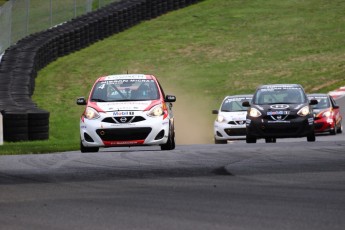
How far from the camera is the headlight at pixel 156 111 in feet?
69.2

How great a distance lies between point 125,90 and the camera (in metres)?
22.5

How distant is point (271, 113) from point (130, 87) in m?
3.77

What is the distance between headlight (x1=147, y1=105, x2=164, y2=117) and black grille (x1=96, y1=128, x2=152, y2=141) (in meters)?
0.34

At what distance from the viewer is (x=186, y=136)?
33469 mm

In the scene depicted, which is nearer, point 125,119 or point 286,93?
point 125,119

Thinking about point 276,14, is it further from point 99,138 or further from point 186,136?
point 99,138

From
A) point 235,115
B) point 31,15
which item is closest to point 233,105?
point 235,115

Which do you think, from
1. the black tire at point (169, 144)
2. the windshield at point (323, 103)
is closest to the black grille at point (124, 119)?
the black tire at point (169, 144)

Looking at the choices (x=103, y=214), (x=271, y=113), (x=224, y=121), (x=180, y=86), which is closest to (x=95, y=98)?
(x=271, y=113)

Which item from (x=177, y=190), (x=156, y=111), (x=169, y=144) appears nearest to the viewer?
(x=177, y=190)

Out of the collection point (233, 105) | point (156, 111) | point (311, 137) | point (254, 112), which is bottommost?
point (311, 137)

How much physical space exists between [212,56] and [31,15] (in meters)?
6.93

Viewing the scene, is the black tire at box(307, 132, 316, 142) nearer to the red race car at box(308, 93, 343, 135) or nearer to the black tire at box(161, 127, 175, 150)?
the black tire at box(161, 127, 175, 150)

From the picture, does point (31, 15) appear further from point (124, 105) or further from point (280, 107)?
point (124, 105)
